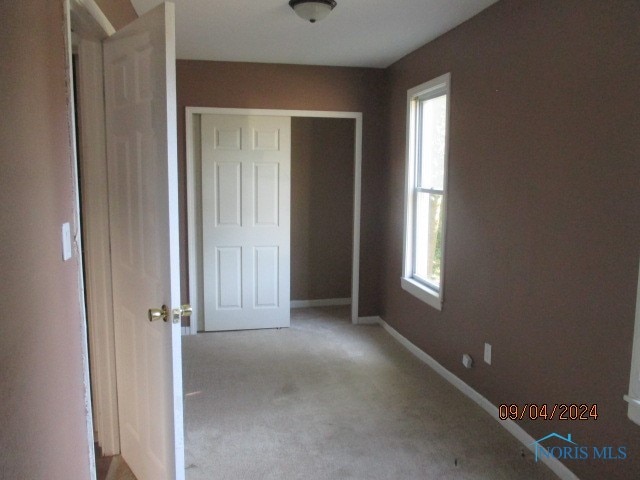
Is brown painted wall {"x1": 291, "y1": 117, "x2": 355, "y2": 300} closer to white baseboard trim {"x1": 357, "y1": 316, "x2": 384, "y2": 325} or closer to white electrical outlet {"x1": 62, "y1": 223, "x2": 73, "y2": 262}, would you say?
white baseboard trim {"x1": 357, "y1": 316, "x2": 384, "y2": 325}

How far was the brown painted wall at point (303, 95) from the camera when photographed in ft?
14.3

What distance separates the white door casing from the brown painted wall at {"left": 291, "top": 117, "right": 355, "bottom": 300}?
3.18m

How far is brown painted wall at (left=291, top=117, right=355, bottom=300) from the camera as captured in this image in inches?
212

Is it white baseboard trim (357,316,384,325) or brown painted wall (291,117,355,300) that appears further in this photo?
brown painted wall (291,117,355,300)

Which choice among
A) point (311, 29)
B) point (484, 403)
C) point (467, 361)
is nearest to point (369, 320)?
point (467, 361)

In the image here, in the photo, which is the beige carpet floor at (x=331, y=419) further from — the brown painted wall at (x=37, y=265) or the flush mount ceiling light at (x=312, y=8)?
the flush mount ceiling light at (x=312, y=8)

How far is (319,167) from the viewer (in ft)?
17.8

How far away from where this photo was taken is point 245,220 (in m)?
4.58

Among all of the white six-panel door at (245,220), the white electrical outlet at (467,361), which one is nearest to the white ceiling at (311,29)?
the white six-panel door at (245,220)

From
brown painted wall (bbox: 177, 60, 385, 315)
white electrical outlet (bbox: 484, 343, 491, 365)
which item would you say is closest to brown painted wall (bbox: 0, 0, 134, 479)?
white electrical outlet (bbox: 484, 343, 491, 365)

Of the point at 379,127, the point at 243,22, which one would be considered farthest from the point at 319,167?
the point at 243,22

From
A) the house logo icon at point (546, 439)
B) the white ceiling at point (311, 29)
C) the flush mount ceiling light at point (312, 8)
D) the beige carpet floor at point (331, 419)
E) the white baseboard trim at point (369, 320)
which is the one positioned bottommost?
the beige carpet floor at point (331, 419)

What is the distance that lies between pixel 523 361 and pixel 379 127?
259cm

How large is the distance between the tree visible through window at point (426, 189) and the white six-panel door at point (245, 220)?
109 centimetres
